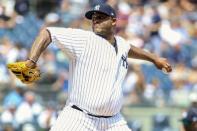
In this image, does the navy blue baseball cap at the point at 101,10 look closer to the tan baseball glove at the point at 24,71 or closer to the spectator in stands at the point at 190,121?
the tan baseball glove at the point at 24,71

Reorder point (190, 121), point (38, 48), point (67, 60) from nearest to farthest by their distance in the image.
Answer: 1. point (38, 48)
2. point (190, 121)
3. point (67, 60)

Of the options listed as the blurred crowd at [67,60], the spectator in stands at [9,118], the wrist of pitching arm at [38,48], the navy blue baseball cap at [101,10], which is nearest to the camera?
the wrist of pitching arm at [38,48]

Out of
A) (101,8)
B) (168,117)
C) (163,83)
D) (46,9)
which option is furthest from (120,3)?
(101,8)

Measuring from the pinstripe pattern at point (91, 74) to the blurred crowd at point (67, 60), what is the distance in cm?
500

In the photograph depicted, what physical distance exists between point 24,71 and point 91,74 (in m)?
0.63

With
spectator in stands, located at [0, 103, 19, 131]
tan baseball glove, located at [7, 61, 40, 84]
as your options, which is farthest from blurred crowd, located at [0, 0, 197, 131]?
tan baseball glove, located at [7, 61, 40, 84]

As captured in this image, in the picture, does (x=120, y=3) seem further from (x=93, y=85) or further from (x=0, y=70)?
(x=93, y=85)

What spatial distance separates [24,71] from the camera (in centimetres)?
494

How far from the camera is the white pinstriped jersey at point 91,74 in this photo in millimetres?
5188

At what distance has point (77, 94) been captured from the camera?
5211 millimetres

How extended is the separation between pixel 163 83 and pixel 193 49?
1496 millimetres

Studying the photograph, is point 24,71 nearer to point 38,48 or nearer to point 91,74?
point 38,48

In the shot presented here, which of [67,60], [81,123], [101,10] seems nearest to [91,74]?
[81,123]

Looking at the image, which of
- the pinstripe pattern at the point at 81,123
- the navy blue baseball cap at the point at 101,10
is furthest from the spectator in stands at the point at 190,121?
the navy blue baseball cap at the point at 101,10
